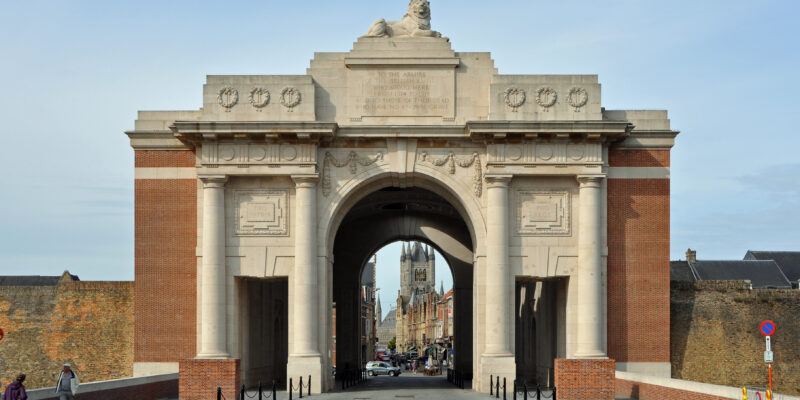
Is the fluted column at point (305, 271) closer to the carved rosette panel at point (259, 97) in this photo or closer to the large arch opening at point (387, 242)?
the carved rosette panel at point (259, 97)

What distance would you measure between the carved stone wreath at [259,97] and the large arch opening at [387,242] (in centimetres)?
1545

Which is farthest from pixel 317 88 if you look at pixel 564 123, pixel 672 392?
pixel 672 392

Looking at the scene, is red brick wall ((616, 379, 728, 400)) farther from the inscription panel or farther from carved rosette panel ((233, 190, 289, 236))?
carved rosette panel ((233, 190, 289, 236))

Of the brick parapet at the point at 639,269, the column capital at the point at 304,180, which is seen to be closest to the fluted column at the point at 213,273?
the column capital at the point at 304,180

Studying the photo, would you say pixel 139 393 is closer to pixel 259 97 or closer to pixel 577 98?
pixel 259 97

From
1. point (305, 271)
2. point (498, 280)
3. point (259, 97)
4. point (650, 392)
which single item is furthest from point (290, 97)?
point (650, 392)

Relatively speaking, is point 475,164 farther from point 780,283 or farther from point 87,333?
point 780,283

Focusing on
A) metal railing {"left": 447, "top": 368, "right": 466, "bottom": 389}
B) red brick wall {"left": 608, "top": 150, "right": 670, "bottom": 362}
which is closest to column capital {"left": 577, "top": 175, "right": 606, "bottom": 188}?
red brick wall {"left": 608, "top": 150, "right": 670, "bottom": 362}

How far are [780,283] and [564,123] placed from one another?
1389 inches

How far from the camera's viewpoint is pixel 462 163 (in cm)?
3950

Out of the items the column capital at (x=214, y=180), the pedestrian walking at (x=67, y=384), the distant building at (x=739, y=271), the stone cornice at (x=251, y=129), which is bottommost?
the pedestrian walking at (x=67, y=384)

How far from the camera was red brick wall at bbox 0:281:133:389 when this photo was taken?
41.5m

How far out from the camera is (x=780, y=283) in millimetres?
66688

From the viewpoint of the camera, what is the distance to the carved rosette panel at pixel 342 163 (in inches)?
1549
